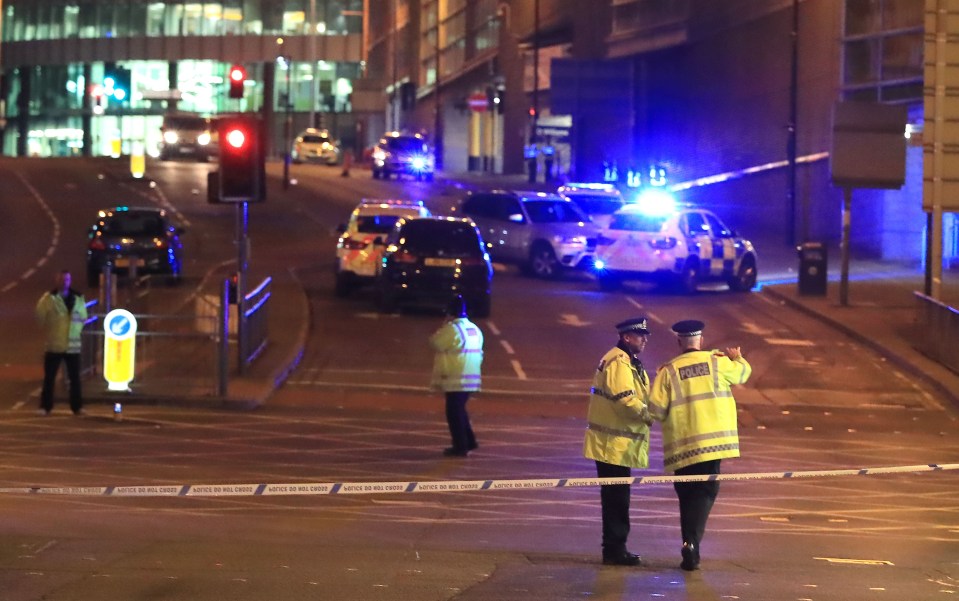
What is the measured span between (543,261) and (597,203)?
13.8ft

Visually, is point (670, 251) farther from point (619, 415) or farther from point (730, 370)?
point (730, 370)

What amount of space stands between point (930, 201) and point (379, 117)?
87007 mm

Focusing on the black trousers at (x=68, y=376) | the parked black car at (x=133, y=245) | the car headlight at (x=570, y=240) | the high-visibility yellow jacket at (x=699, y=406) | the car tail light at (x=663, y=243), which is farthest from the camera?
the car headlight at (x=570, y=240)

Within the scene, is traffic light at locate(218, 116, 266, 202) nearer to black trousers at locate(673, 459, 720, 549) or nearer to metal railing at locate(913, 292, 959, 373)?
metal railing at locate(913, 292, 959, 373)

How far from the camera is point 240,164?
1850 cm

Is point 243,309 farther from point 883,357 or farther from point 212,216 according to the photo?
point 212,216

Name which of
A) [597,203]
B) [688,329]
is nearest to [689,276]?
[597,203]

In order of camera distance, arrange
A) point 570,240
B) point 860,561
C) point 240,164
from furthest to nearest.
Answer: point 570,240, point 240,164, point 860,561

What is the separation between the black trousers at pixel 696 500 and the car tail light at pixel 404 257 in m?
16.3

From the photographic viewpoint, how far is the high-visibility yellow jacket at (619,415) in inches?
362

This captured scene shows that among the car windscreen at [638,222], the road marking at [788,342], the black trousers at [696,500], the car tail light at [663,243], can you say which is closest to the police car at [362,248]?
the car windscreen at [638,222]

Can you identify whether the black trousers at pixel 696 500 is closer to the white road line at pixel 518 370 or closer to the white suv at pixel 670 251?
the white road line at pixel 518 370

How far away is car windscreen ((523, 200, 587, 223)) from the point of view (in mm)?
32594

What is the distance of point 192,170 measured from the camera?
63.4 m
